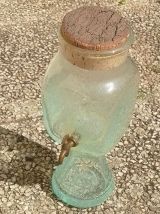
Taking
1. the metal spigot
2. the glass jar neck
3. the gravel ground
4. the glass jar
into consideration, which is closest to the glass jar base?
the gravel ground

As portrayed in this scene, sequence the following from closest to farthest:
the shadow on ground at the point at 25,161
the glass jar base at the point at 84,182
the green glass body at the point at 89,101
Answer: the green glass body at the point at 89,101, the glass jar base at the point at 84,182, the shadow on ground at the point at 25,161

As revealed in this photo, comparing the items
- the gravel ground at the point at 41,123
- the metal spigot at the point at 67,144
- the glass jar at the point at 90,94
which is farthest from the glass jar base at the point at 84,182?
the metal spigot at the point at 67,144

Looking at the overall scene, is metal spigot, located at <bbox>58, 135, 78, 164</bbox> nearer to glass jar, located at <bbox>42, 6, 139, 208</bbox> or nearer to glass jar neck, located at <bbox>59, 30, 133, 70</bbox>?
glass jar, located at <bbox>42, 6, 139, 208</bbox>

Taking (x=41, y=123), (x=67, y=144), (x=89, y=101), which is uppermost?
(x=89, y=101)

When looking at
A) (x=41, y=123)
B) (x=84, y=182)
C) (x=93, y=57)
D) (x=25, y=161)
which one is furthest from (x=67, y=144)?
(x=41, y=123)

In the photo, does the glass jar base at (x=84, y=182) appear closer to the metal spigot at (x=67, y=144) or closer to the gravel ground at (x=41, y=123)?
the gravel ground at (x=41, y=123)

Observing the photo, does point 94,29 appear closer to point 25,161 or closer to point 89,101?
point 89,101
